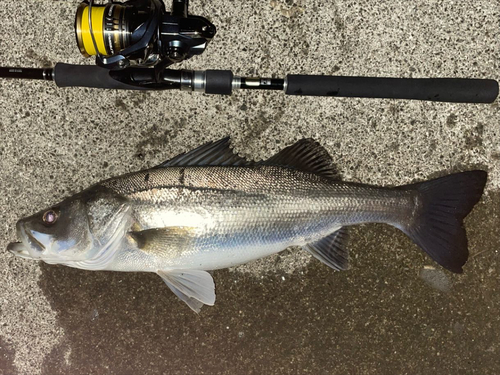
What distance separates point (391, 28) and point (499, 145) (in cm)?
99

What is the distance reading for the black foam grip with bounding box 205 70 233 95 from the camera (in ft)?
6.97

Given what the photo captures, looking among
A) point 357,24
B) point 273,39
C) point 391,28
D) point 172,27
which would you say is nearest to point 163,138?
point 172,27

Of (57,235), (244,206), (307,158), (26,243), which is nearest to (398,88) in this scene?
(307,158)

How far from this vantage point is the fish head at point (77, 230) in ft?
6.56

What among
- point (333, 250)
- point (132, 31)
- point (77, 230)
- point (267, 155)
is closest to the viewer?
point (132, 31)

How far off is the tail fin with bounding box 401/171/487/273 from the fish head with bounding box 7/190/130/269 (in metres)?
1.58

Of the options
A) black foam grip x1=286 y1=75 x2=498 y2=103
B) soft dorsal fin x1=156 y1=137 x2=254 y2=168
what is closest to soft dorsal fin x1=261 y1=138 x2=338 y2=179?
soft dorsal fin x1=156 y1=137 x2=254 y2=168

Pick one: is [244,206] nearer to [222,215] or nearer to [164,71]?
[222,215]

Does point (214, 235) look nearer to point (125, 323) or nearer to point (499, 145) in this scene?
point (125, 323)

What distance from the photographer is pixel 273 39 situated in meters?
2.38

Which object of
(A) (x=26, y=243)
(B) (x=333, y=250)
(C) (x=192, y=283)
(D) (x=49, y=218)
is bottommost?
(C) (x=192, y=283)

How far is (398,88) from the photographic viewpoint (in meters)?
2.22

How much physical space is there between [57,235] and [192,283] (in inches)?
29.5

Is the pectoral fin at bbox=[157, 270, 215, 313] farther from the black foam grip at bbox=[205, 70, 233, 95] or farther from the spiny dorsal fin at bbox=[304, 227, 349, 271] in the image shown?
the black foam grip at bbox=[205, 70, 233, 95]
